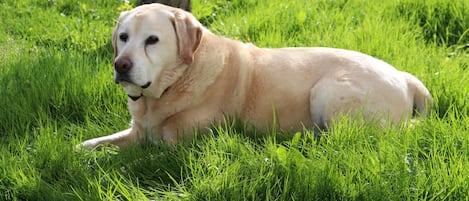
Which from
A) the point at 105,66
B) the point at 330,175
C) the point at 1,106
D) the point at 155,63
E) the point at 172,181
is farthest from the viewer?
the point at 105,66

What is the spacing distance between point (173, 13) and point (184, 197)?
1408 millimetres

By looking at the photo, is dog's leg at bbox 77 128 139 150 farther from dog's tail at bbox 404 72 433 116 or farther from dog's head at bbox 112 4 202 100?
dog's tail at bbox 404 72 433 116

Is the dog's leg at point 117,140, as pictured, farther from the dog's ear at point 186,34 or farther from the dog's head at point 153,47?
the dog's ear at point 186,34

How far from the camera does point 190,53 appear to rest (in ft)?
14.5

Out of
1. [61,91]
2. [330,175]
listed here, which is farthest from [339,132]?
[61,91]

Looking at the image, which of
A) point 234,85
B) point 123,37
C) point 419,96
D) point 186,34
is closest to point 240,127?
point 234,85

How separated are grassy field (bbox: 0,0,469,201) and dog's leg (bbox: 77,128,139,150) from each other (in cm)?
14

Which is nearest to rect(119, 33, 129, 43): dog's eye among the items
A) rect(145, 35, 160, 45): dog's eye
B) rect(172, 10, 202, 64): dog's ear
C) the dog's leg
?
rect(145, 35, 160, 45): dog's eye

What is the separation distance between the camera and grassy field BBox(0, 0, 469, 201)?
354 cm

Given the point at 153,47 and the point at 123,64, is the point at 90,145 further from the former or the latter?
the point at 153,47

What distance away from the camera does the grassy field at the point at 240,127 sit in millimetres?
3537

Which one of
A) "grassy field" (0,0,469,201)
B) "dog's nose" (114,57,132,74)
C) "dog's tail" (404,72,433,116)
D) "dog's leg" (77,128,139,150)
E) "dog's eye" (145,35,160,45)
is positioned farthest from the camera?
"dog's tail" (404,72,433,116)

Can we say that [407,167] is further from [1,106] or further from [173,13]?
[1,106]

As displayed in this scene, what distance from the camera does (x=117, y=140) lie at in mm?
4660
